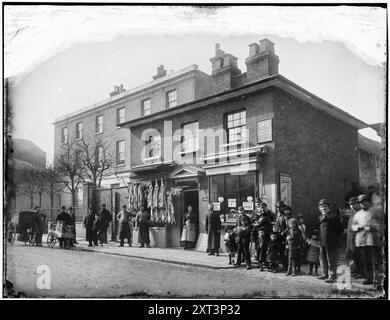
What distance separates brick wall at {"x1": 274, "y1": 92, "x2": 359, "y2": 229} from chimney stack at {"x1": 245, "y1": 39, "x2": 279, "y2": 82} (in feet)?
3.53

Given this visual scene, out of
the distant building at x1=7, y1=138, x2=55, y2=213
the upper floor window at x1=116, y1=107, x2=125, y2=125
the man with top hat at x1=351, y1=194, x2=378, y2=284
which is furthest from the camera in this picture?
the upper floor window at x1=116, y1=107, x2=125, y2=125

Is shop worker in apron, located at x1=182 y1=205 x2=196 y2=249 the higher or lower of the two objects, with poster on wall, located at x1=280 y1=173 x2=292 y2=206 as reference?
lower

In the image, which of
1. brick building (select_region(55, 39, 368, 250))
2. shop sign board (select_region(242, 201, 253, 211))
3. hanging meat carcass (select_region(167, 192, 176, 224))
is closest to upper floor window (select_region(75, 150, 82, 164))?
brick building (select_region(55, 39, 368, 250))

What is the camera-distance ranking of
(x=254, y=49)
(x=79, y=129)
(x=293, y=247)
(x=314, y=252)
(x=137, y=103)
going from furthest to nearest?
(x=137, y=103), (x=79, y=129), (x=254, y=49), (x=293, y=247), (x=314, y=252)

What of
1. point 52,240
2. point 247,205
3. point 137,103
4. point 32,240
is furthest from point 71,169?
point 247,205

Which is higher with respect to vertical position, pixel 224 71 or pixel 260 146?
pixel 224 71

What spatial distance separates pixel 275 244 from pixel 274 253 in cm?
21

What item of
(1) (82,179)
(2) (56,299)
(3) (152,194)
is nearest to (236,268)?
(2) (56,299)

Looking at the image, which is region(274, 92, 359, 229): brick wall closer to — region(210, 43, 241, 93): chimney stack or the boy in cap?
the boy in cap

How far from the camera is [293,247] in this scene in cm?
812

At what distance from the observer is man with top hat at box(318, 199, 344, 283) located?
7.62m

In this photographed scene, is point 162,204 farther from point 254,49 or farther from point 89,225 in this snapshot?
point 254,49

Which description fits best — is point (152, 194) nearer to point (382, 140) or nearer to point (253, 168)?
point (253, 168)

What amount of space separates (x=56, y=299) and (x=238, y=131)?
23.5ft
